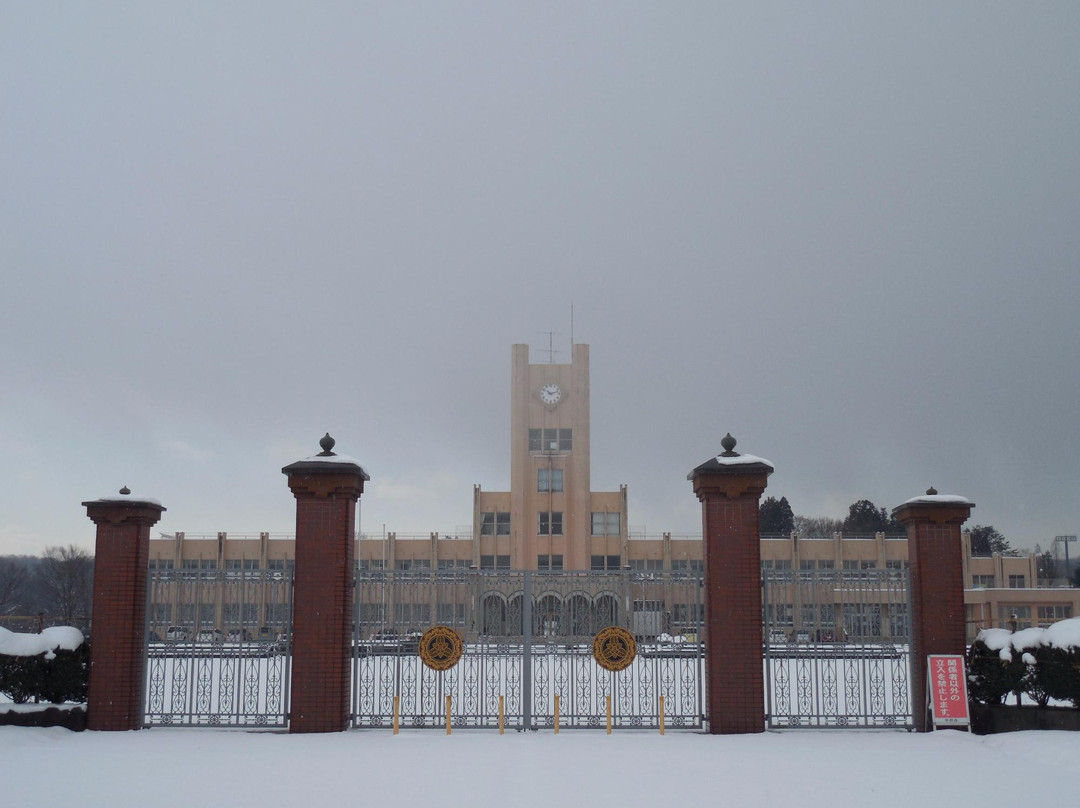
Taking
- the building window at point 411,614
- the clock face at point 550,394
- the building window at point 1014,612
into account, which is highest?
the clock face at point 550,394

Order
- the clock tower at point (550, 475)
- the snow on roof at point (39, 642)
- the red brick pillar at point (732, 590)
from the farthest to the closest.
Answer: the clock tower at point (550, 475), the snow on roof at point (39, 642), the red brick pillar at point (732, 590)

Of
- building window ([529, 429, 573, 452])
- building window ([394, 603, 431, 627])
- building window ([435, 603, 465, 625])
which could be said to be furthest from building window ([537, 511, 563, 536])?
building window ([394, 603, 431, 627])

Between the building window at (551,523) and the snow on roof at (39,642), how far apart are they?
147ft

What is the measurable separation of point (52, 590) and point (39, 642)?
6146 cm

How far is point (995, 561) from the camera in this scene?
196ft

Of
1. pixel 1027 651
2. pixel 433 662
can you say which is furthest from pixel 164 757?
pixel 1027 651

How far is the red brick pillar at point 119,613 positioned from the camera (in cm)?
1331

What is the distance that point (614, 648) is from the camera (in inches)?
540

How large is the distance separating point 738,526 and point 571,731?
3660mm

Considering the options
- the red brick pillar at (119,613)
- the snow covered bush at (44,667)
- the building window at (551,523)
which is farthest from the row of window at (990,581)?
the snow covered bush at (44,667)

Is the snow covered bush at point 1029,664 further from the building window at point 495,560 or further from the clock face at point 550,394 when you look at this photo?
the building window at point 495,560

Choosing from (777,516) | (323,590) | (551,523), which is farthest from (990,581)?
(323,590)

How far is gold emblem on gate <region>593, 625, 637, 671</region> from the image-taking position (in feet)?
44.7

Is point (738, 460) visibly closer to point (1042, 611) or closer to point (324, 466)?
point (324, 466)
